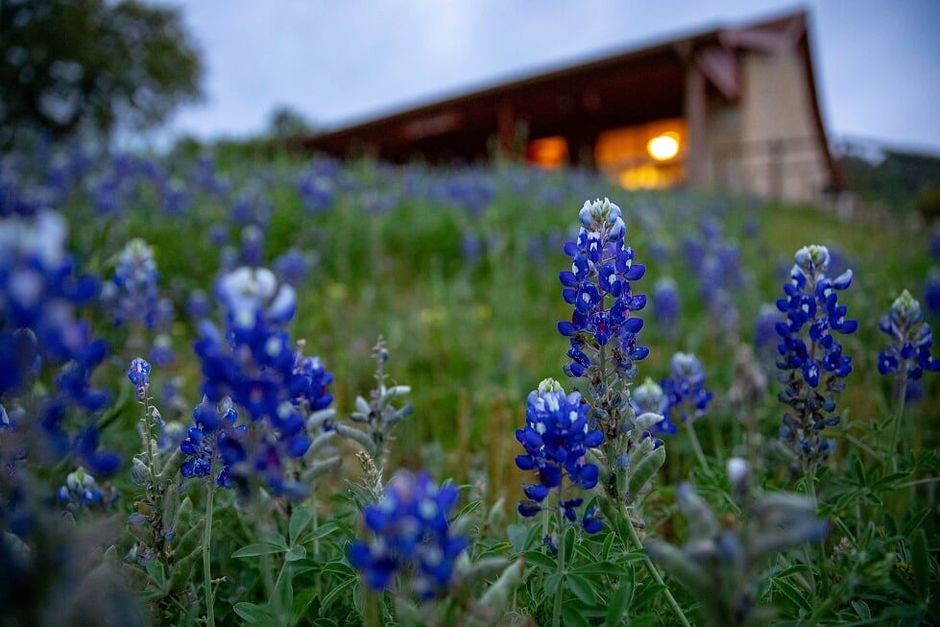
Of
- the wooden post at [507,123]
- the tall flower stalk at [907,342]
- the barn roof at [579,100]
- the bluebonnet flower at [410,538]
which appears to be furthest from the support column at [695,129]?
the bluebonnet flower at [410,538]

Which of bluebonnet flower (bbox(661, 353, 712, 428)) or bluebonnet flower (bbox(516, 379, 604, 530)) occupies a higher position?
bluebonnet flower (bbox(516, 379, 604, 530))

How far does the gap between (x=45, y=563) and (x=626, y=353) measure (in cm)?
99

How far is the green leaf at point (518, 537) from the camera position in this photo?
135 cm

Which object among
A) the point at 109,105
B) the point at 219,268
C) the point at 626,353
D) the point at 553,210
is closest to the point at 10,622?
the point at 626,353

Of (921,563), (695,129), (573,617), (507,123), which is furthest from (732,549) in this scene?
(507,123)

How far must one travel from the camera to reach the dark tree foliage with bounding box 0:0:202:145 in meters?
14.3

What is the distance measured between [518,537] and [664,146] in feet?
61.4

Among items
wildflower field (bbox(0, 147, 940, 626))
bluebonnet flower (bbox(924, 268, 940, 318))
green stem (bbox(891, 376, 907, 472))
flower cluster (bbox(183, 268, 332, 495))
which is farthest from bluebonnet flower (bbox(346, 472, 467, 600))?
bluebonnet flower (bbox(924, 268, 940, 318))

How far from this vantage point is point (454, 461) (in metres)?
2.51

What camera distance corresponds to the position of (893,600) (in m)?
1.25

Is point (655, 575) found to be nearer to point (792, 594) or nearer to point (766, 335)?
point (792, 594)

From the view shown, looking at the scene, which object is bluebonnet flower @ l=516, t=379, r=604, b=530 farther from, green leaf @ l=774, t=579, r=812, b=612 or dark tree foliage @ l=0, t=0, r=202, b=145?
dark tree foliage @ l=0, t=0, r=202, b=145

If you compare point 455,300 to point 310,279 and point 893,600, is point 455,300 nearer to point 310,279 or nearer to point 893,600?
point 310,279

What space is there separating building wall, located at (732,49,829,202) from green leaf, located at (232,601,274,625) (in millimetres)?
14136
